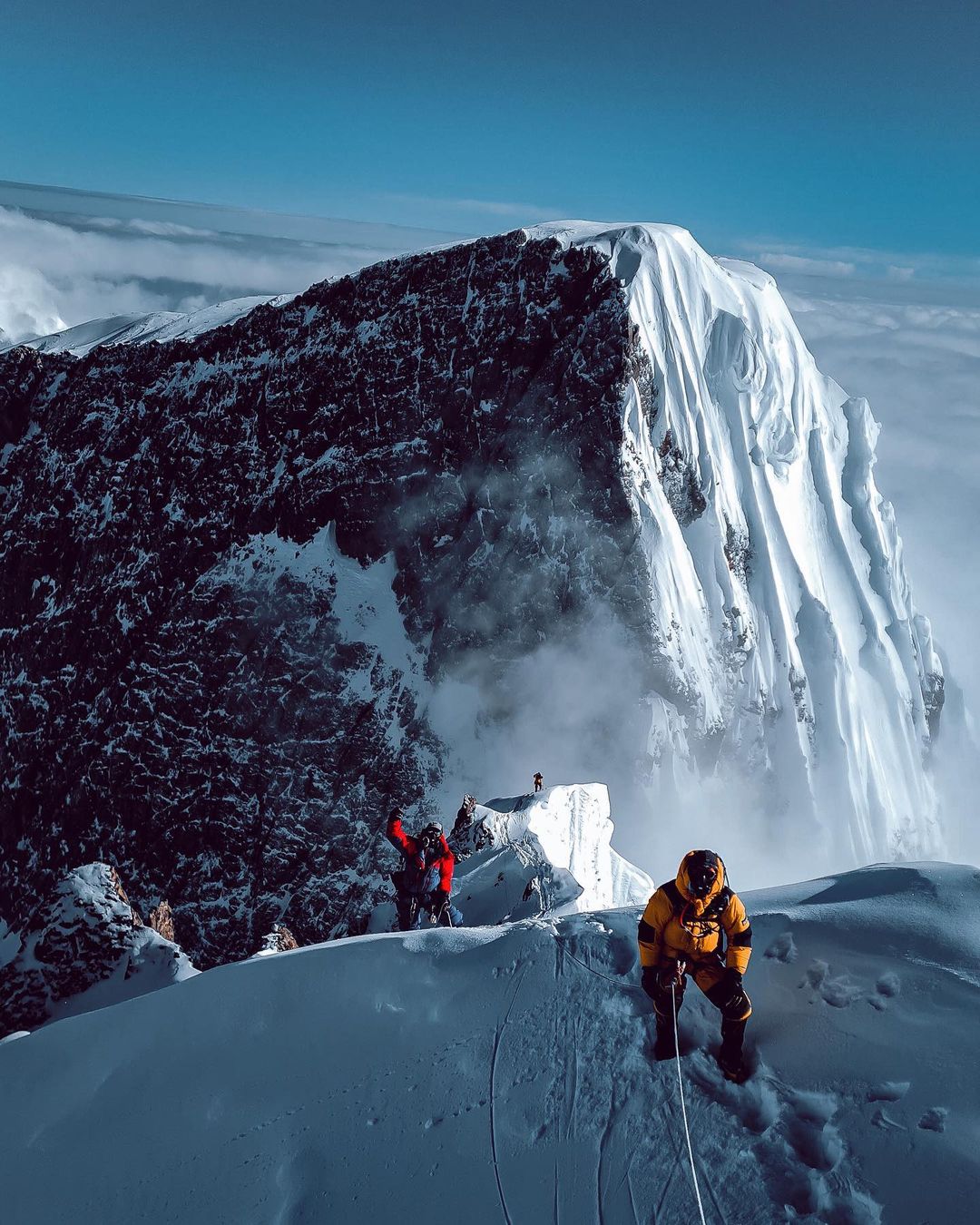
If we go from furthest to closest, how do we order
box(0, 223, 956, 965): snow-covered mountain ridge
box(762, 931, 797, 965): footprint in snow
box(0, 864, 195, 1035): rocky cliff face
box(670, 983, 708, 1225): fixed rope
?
box(0, 223, 956, 965): snow-covered mountain ridge < box(0, 864, 195, 1035): rocky cliff face < box(762, 931, 797, 965): footprint in snow < box(670, 983, 708, 1225): fixed rope

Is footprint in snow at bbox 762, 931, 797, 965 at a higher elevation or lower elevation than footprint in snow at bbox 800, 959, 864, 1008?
higher

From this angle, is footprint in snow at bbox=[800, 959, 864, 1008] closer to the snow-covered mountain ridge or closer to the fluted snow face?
the snow-covered mountain ridge

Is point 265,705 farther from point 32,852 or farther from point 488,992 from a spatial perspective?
point 488,992

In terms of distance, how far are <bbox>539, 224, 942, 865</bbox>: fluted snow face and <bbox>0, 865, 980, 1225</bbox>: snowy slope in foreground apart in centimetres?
5109

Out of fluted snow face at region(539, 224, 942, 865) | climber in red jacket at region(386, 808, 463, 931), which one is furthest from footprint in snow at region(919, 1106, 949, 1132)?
fluted snow face at region(539, 224, 942, 865)

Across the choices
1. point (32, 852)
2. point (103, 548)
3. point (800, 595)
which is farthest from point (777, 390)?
point (32, 852)

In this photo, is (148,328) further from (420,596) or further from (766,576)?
(766,576)

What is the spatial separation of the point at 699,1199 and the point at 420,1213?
6.97 ft

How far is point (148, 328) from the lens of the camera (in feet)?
264

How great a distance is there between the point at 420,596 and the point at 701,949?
56209 mm

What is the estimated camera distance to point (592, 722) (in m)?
58.5

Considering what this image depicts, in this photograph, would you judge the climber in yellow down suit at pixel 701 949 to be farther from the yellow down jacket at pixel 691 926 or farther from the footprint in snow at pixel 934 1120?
the footprint in snow at pixel 934 1120

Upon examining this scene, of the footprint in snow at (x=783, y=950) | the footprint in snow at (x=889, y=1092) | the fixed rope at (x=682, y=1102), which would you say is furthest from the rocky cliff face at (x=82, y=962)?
the footprint in snow at (x=889, y=1092)

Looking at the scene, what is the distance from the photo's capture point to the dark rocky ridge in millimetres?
59750
